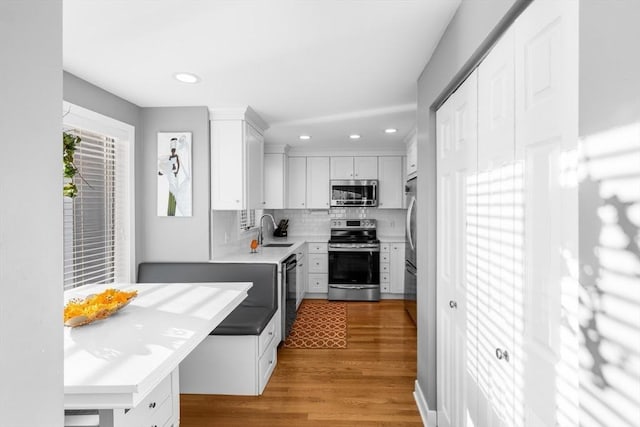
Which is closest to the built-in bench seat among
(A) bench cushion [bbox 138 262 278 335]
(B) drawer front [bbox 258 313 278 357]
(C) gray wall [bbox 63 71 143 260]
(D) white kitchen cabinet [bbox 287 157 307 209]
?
(B) drawer front [bbox 258 313 278 357]

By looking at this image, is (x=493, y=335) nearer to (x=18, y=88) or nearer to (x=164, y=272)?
(x=18, y=88)

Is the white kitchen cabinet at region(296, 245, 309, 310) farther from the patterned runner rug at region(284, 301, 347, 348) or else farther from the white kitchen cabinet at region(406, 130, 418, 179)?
the white kitchen cabinet at region(406, 130, 418, 179)

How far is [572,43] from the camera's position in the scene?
90 cm

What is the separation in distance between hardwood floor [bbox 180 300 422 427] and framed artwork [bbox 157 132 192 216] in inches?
61.7

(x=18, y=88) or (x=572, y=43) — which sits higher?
(x=572, y=43)

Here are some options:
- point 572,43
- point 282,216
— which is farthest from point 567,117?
point 282,216

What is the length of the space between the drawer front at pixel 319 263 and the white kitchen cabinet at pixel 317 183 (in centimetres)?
77

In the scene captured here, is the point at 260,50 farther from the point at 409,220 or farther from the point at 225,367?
the point at 409,220

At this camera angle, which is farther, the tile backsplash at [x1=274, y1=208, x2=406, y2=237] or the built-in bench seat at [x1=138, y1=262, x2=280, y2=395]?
the tile backsplash at [x1=274, y1=208, x2=406, y2=237]

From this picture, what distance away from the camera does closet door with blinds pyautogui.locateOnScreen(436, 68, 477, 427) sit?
1.67 meters

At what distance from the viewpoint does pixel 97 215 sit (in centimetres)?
290

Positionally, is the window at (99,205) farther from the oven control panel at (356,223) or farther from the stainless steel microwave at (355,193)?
the oven control panel at (356,223)

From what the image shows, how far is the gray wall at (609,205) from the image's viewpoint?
2.26 feet

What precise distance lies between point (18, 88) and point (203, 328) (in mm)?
1367
